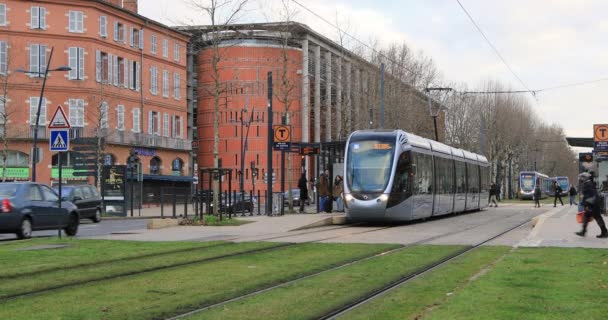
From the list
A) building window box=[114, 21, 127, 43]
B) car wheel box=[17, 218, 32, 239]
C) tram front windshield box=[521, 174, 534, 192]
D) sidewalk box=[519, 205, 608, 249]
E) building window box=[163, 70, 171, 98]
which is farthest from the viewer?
tram front windshield box=[521, 174, 534, 192]

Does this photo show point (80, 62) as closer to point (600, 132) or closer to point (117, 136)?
point (117, 136)

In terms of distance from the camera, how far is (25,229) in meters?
21.8

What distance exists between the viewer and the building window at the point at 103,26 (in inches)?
2722

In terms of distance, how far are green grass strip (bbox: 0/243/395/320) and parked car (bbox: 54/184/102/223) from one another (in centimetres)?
2109

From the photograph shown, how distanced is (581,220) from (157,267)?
11.8 metres

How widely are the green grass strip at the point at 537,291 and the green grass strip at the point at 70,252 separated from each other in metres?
6.94

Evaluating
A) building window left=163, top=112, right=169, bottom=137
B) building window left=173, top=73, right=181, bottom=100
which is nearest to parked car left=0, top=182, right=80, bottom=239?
building window left=163, top=112, right=169, bottom=137

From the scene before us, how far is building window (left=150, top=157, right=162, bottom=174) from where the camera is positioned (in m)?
77.0

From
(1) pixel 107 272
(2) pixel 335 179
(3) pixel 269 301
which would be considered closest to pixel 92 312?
(3) pixel 269 301

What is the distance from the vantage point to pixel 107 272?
43.5 ft

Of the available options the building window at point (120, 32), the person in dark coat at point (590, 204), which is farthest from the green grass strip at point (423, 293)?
the building window at point (120, 32)

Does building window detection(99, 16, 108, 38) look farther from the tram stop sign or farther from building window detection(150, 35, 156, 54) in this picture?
the tram stop sign

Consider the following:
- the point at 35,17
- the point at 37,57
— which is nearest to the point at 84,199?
the point at 37,57

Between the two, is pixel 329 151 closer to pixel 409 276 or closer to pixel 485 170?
pixel 485 170
